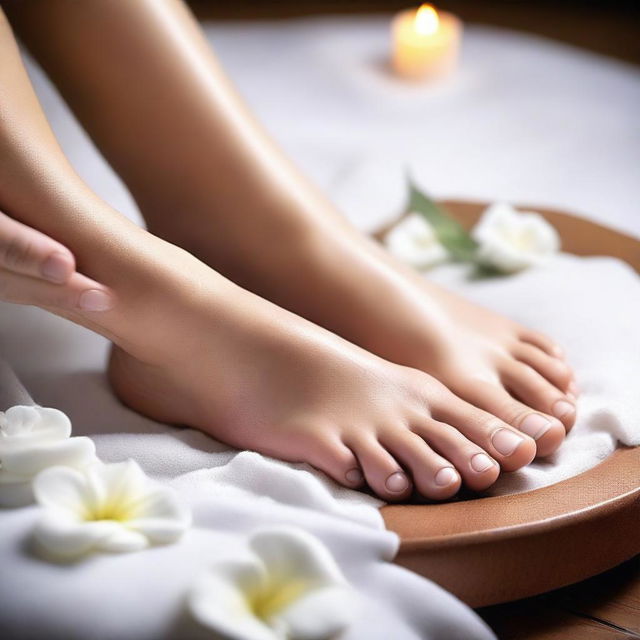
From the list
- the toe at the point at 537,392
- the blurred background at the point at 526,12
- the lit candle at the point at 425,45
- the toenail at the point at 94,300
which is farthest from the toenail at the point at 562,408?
the blurred background at the point at 526,12

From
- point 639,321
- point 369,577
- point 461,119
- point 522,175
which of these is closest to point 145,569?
point 369,577

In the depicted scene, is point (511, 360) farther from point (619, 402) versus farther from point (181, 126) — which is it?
point (181, 126)

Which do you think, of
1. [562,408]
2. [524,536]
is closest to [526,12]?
[562,408]

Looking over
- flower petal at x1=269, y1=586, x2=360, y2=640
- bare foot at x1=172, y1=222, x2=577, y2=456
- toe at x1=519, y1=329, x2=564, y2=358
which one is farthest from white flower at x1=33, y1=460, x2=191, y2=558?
toe at x1=519, y1=329, x2=564, y2=358

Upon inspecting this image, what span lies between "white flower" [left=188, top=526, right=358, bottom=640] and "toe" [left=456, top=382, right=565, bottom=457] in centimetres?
28

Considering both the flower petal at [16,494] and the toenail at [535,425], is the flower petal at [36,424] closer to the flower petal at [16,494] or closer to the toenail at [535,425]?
the flower petal at [16,494]

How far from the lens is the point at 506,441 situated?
84cm

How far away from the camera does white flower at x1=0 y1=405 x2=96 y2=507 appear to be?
72cm

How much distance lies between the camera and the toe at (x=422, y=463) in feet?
2.68

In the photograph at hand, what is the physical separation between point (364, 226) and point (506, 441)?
640 mm

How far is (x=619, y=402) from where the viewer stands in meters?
0.89

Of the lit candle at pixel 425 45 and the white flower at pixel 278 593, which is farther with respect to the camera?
the lit candle at pixel 425 45

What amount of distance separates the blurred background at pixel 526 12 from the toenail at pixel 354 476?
5.51 feet

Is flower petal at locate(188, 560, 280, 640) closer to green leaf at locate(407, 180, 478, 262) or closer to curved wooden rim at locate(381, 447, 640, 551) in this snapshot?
curved wooden rim at locate(381, 447, 640, 551)
